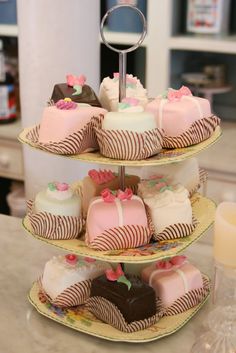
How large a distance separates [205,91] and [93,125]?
1497 mm

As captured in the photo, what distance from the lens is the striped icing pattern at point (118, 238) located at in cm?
99

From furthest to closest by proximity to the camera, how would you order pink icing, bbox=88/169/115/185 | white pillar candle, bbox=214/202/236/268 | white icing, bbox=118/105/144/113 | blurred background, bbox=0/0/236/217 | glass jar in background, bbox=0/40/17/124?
1. glass jar in background, bbox=0/40/17/124
2. blurred background, bbox=0/0/236/217
3. pink icing, bbox=88/169/115/185
4. white icing, bbox=118/105/144/113
5. white pillar candle, bbox=214/202/236/268

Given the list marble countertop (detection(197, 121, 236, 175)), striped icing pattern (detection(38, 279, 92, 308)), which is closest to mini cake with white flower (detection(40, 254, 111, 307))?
striped icing pattern (detection(38, 279, 92, 308))

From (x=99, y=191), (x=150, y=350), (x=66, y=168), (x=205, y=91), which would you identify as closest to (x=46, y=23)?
(x=66, y=168)

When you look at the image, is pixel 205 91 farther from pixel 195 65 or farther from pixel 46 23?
pixel 46 23

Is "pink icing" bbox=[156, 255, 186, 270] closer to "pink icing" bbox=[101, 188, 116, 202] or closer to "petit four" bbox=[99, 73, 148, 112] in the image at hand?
"pink icing" bbox=[101, 188, 116, 202]

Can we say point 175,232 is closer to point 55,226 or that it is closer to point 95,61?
point 55,226

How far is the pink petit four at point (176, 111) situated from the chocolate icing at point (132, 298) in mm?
250

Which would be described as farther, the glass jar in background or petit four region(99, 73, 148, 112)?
the glass jar in background

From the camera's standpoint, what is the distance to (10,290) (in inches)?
46.2

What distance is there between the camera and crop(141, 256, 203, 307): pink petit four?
106 cm

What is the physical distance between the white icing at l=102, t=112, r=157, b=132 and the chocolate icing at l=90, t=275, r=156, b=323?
25 cm

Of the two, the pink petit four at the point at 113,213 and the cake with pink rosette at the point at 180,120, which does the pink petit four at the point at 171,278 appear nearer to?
the pink petit four at the point at 113,213

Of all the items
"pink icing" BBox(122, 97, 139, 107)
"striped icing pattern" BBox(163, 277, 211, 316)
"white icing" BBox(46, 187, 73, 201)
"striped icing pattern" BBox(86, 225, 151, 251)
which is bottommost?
"striped icing pattern" BBox(163, 277, 211, 316)
